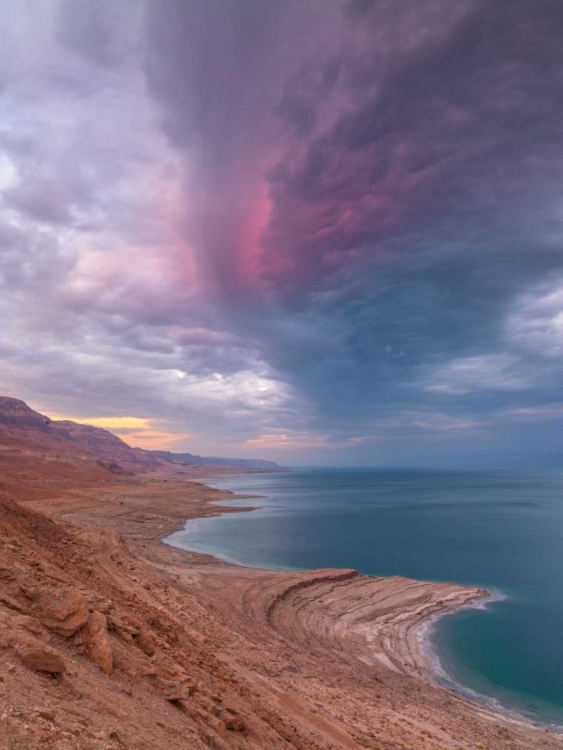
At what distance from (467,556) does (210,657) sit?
50.4 meters

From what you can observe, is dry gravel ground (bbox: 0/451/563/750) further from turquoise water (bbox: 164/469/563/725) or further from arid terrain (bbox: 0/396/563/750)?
turquoise water (bbox: 164/469/563/725)

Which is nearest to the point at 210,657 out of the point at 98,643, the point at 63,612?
the point at 98,643

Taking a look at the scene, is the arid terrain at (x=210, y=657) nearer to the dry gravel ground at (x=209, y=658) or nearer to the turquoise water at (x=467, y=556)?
the dry gravel ground at (x=209, y=658)

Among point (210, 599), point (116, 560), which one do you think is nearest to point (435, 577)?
point (210, 599)

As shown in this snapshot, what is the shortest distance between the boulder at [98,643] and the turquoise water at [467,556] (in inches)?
904

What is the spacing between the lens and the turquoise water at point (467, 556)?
2734 centimetres

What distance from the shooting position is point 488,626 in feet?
111

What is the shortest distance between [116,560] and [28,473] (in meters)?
87.5

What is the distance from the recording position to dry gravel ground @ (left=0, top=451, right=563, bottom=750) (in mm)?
8461

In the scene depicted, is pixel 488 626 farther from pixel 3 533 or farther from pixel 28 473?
pixel 28 473

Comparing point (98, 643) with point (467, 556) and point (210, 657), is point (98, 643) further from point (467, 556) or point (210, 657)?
point (467, 556)

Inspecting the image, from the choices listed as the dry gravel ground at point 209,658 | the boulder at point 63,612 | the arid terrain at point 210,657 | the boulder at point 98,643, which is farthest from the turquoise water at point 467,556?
the boulder at point 63,612

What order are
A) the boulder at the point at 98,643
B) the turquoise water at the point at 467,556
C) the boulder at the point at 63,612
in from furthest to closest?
A: 1. the turquoise water at the point at 467,556
2. the boulder at the point at 63,612
3. the boulder at the point at 98,643

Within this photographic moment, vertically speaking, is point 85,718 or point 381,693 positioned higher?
point 85,718
